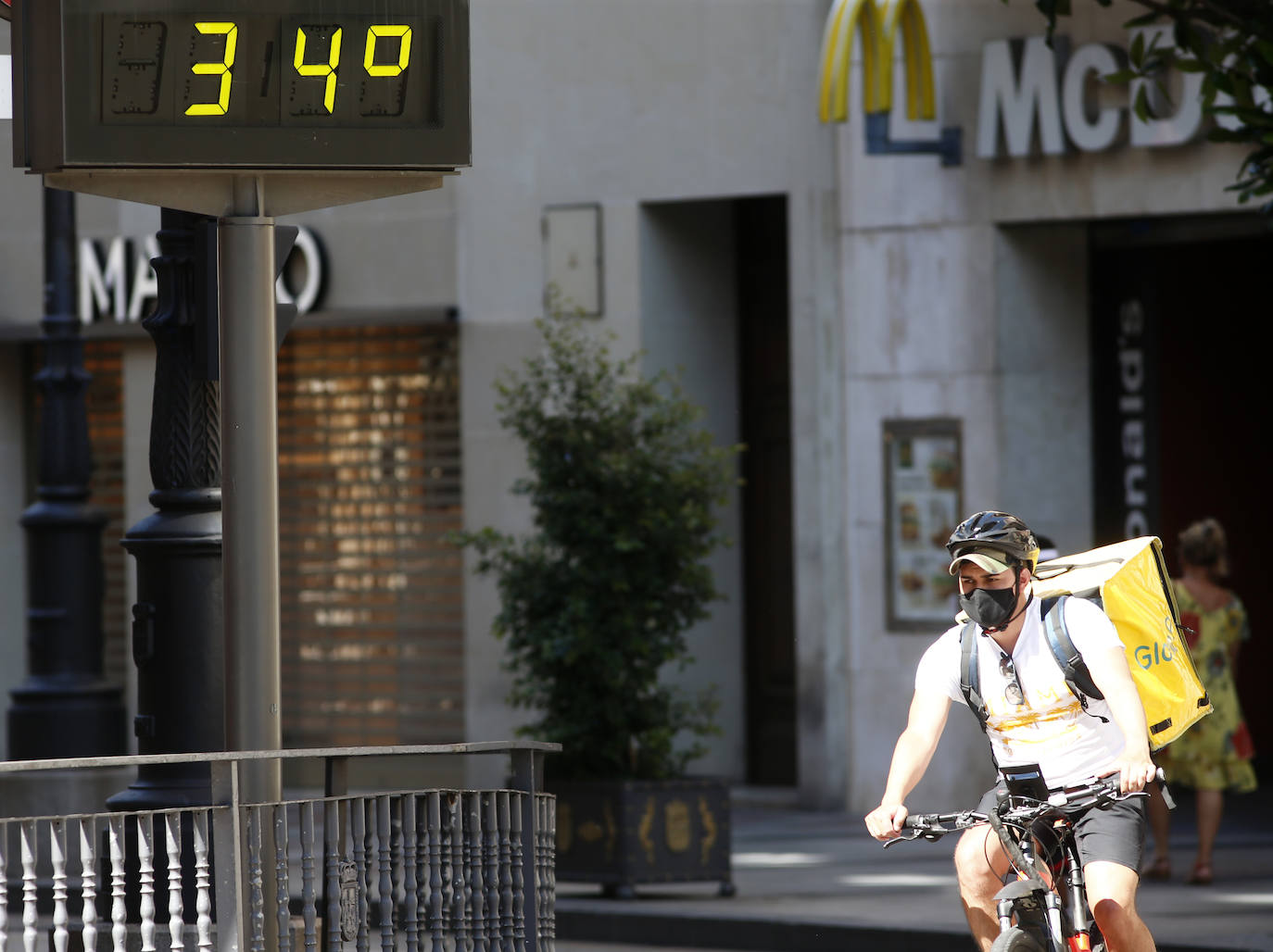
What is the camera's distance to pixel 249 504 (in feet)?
20.7

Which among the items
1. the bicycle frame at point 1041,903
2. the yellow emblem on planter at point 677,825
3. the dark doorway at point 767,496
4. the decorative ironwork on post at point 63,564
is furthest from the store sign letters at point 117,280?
the bicycle frame at point 1041,903

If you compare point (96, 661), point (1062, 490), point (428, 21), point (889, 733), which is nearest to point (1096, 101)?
point (1062, 490)

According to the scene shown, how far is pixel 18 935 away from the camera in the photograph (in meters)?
6.31

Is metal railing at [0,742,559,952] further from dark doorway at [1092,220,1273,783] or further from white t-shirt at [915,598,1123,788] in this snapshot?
dark doorway at [1092,220,1273,783]

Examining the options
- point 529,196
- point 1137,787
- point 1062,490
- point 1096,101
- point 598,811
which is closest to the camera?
point 1137,787

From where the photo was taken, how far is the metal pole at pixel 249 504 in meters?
6.29

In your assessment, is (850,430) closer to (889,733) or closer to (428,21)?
(889,733)

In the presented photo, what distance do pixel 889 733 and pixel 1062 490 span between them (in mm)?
1930

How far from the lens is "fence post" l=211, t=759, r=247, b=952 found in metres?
6.25

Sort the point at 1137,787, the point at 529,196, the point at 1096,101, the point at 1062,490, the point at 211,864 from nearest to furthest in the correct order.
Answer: the point at 1137,787 < the point at 211,864 < the point at 1096,101 < the point at 1062,490 < the point at 529,196

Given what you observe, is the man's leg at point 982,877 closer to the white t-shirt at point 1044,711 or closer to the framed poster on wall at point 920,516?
the white t-shirt at point 1044,711

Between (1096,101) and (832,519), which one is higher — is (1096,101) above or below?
above

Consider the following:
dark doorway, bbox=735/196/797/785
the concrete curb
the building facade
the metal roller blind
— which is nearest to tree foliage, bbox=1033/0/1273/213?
the concrete curb

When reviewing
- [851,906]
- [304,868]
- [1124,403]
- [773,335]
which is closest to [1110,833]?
[304,868]
